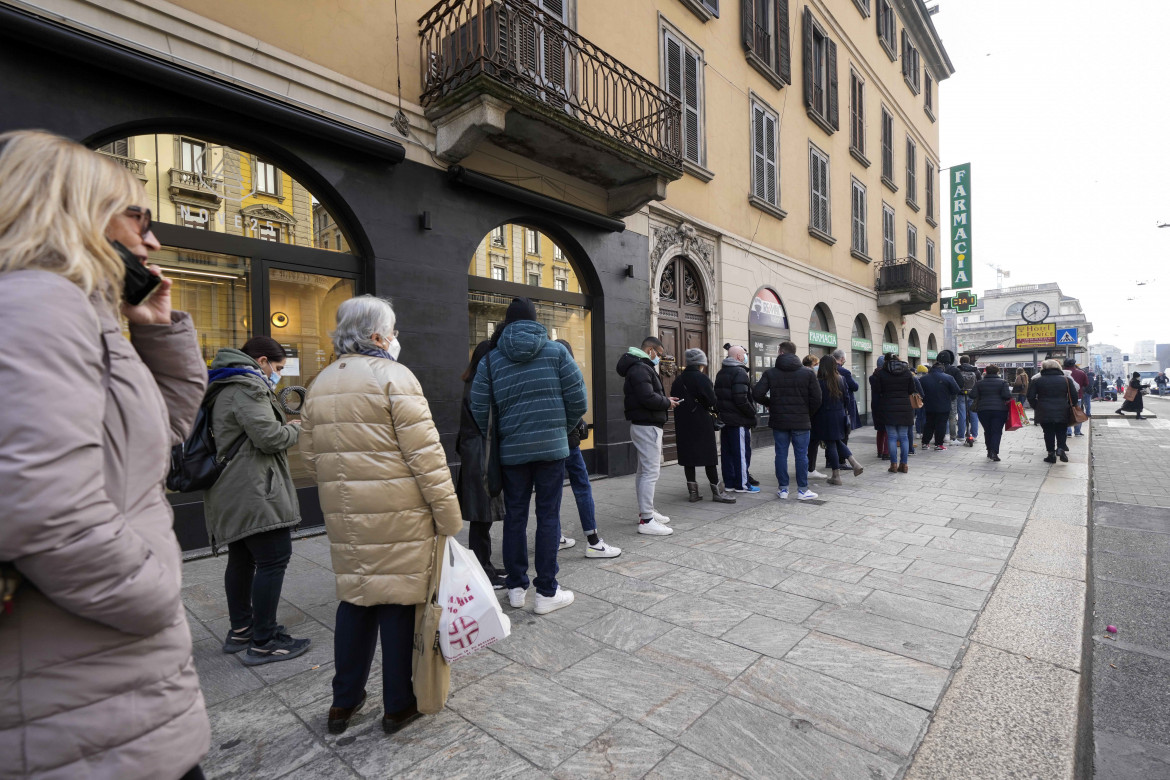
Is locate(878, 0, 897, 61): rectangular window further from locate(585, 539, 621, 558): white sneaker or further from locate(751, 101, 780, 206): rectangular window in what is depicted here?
locate(585, 539, 621, 558): white sneaker

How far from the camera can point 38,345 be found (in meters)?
0.96

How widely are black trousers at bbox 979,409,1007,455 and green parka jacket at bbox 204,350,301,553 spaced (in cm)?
1115

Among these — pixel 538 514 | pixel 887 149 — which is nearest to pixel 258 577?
pixel 538 514

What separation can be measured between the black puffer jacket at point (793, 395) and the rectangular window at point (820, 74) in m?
10.0

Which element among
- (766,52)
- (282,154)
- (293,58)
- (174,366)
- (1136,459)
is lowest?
(1136,459)

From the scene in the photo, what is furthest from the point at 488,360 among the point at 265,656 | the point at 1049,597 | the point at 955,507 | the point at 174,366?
the point at 955,507

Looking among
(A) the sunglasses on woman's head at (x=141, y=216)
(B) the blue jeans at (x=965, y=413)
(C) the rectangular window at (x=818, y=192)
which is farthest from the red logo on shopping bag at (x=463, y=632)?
(C) the rectangular window at (x=818, y=192)

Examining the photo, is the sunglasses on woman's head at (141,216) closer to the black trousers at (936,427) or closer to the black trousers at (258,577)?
the black trousers at (258,577)

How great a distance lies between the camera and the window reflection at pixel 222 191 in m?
4.86

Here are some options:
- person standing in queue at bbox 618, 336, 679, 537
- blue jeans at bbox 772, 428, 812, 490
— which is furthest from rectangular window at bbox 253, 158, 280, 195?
blue jeans at bbox 772, 428, 812, 490

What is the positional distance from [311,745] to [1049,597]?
4.33 meters

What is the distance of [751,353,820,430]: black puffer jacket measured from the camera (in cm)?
686

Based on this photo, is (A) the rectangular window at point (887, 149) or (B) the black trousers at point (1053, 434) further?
(A) the rectangular window at point (887, 149)

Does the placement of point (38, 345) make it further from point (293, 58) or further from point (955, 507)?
point (955, 507)
